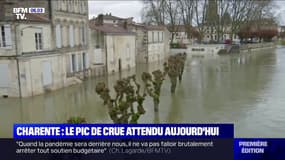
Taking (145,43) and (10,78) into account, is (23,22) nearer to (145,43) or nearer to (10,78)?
(10,78)

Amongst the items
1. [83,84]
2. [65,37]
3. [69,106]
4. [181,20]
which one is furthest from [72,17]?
[181,20]

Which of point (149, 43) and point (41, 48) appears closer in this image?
point (41, 48)

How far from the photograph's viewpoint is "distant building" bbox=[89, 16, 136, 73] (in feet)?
95.9

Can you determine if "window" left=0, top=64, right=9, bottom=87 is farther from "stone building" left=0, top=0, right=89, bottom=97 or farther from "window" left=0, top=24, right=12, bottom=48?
"window" left=0, top=24, right=12, bottom=48

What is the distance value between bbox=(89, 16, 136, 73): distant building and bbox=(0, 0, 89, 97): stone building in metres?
2.81

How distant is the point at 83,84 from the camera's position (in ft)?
80.4

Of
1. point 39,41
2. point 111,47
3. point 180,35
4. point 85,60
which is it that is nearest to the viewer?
point 39,41

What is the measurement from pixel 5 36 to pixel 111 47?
42.2 ft

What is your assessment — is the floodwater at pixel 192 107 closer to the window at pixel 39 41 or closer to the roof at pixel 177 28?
the window at pixel 39 41

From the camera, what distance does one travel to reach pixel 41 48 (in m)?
20.5

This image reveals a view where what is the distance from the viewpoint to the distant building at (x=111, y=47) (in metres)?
29.2

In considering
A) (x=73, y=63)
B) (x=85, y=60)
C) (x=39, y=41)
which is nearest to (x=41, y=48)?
(x=39, y=41)

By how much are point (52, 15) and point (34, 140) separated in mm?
17679

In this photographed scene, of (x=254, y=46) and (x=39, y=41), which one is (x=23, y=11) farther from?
(x=254, y=46)
